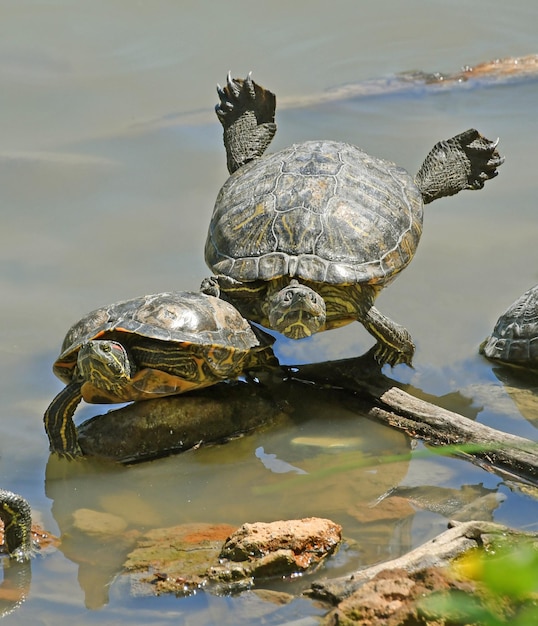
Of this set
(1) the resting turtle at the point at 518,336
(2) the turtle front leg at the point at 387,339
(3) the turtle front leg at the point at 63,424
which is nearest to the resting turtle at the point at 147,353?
(3) the turtle front leg at the point at 63,424

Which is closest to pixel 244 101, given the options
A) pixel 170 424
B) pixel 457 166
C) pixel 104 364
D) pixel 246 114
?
pixel 246 114

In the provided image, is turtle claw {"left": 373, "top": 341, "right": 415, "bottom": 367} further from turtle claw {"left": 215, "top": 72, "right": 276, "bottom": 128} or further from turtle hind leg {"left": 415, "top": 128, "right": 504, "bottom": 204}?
turtle claw {"left": 215, "top": 72, "right": 276, "bottom": 128}

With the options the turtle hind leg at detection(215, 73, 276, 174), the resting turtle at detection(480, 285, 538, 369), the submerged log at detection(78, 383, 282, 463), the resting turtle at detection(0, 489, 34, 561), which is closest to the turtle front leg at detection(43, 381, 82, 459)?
the submerged log at detection(78, 383, 282, 463)

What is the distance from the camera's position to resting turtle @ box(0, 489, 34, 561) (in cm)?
418

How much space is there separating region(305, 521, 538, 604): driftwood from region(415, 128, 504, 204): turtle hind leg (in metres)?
4.47

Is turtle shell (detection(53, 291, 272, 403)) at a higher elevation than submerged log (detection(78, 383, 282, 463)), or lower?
higher

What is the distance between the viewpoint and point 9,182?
9422mm

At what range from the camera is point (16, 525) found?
4.28m

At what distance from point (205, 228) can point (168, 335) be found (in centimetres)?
346

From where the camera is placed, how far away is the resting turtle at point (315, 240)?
611cm

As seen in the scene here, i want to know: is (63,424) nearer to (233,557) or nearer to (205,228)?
(233,557)

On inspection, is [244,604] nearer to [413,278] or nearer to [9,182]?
[413,278]

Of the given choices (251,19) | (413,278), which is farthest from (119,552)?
(251,19)

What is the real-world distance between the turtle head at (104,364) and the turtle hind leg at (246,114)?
10.9 ft
